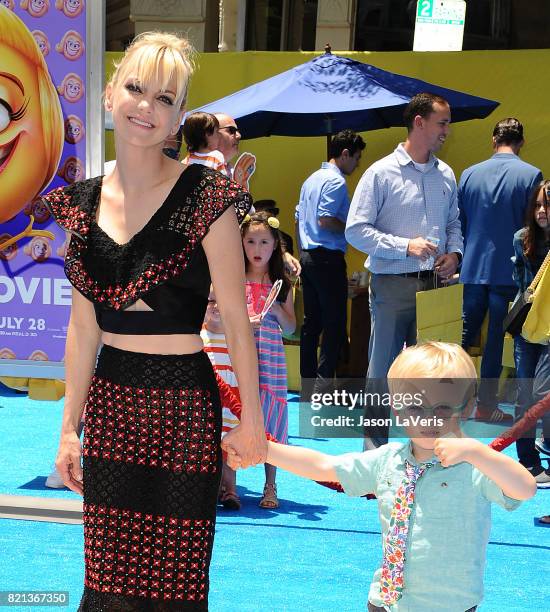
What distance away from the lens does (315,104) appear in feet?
30.2

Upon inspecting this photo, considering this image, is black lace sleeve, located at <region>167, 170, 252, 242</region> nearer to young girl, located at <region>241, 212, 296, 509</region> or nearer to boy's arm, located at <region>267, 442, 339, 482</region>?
boy's arm, located at <region>267, 442, 339, 482</region>

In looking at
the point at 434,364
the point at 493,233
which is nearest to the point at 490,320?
the point at 493,233

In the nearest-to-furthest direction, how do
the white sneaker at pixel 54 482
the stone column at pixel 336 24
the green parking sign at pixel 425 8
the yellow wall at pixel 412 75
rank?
the white sneaker at pixel 54 482
the yellow wall at pixel 412 75
the green parking sign at pixel 425 8
the stone column at pixel 336 24

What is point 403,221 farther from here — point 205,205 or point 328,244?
point 205,205

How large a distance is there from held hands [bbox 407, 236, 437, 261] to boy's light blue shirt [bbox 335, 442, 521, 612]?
11.3ft

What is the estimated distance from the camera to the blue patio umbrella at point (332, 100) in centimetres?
911

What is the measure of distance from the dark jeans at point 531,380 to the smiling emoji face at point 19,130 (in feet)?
10.3

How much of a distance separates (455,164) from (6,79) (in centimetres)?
570

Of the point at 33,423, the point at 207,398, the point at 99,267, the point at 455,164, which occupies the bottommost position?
the point at 33,423

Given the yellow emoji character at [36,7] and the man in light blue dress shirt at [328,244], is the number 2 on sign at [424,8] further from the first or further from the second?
the yellow emoji character at [36,7]

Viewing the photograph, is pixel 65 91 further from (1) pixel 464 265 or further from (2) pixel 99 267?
(1) pixel 464 265

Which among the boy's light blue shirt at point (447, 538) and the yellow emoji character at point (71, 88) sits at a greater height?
the yellow emoji character at point (71, 88)

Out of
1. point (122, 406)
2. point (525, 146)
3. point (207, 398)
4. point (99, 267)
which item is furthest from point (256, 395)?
point (525, 146)

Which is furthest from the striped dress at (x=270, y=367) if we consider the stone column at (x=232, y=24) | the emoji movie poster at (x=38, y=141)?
the stone column at (x=232, y=24)
